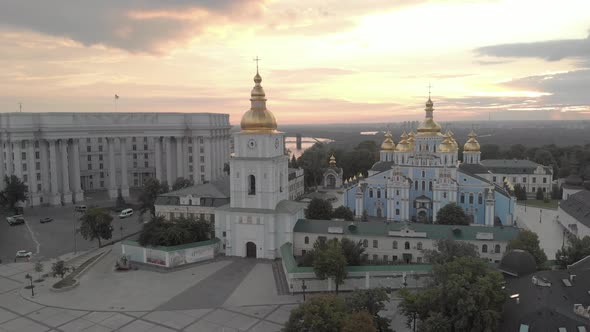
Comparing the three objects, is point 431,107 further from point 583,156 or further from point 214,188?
point 583,156

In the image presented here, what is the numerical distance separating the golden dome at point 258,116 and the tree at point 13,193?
39.1 meters

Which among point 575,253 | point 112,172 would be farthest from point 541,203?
point 112,172

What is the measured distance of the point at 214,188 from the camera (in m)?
51.4

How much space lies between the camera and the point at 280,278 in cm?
3556

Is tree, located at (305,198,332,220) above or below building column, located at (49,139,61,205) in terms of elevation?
below

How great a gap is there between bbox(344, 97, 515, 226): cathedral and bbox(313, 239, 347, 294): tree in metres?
25.8

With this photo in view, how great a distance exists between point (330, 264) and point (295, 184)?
44.8 metres

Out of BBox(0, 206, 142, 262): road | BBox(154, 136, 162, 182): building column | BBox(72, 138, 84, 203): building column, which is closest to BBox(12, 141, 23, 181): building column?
BBox(0, 206, 142, 262): road

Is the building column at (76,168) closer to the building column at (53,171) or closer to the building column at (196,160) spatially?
the building column at (53,171)

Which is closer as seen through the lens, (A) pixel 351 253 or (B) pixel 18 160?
(A) pixel 351 253

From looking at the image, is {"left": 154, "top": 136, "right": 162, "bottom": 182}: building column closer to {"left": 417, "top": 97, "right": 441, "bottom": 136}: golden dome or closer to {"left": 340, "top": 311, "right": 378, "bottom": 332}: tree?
{"left": 417, "top": 97, "right": 441, "bottom": 136}: golden dome

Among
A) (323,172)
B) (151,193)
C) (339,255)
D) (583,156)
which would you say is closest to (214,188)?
(151,193)

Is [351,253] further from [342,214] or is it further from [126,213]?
[126,213]

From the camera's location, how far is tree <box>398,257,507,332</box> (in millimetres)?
21984
